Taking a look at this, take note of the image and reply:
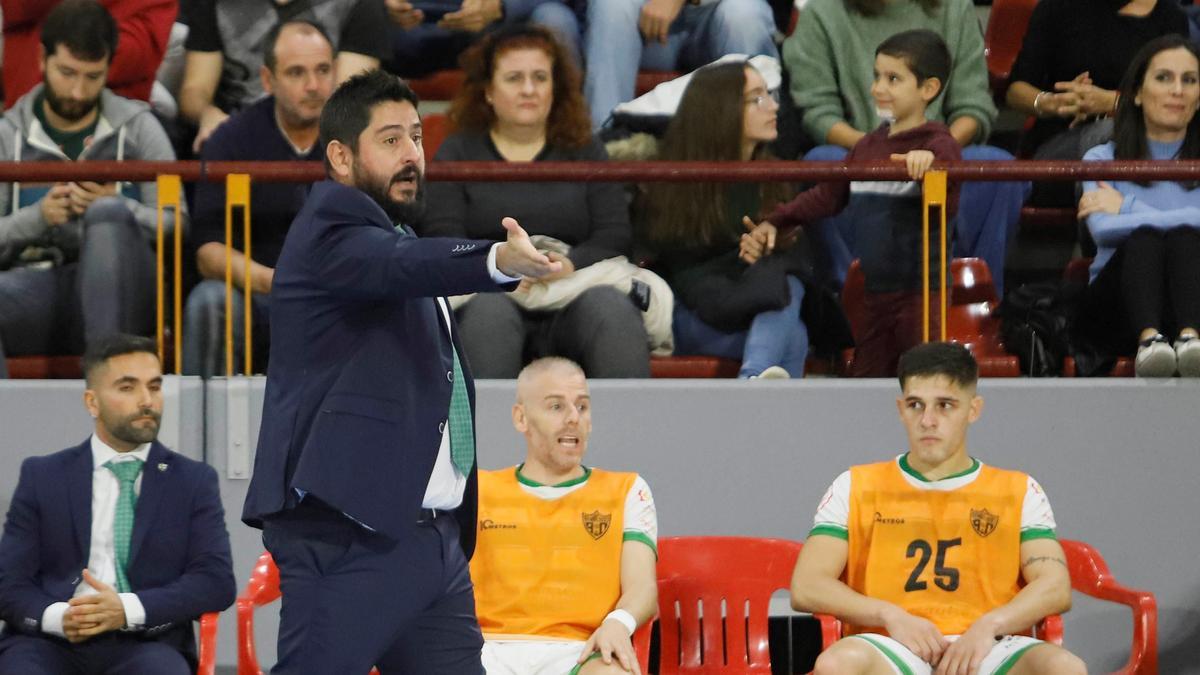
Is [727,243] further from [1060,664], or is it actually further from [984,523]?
[1060,664]

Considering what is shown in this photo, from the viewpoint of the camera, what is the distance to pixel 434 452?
345 centimetres

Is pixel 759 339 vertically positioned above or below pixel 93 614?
above

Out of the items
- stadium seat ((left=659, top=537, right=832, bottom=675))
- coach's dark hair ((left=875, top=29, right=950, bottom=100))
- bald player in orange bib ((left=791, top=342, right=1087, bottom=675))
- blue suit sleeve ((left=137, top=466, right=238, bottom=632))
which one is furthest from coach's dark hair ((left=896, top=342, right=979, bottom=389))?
blue suit sleeve ((left=137, top=466, right=238, bottom=632))

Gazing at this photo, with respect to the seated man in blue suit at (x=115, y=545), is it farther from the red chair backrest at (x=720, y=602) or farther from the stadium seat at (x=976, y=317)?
the stadium seat at (x=976, y=317)

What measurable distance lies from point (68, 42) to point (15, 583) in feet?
7.05

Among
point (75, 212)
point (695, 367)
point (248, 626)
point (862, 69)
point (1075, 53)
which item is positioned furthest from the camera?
point (1075, 53)

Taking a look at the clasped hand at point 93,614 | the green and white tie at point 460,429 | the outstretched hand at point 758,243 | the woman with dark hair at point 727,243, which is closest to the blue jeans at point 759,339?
the woman with dark hair at point 727,243

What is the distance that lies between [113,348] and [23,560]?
665mm

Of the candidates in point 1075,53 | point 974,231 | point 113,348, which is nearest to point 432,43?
point 974,231

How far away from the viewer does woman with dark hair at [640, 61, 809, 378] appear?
235 inches

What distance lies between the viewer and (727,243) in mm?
6059

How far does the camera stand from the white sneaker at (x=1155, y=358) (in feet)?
18.6

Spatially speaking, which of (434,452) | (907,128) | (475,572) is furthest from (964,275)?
(434,452)

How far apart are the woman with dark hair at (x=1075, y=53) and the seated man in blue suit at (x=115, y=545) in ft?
12.0
